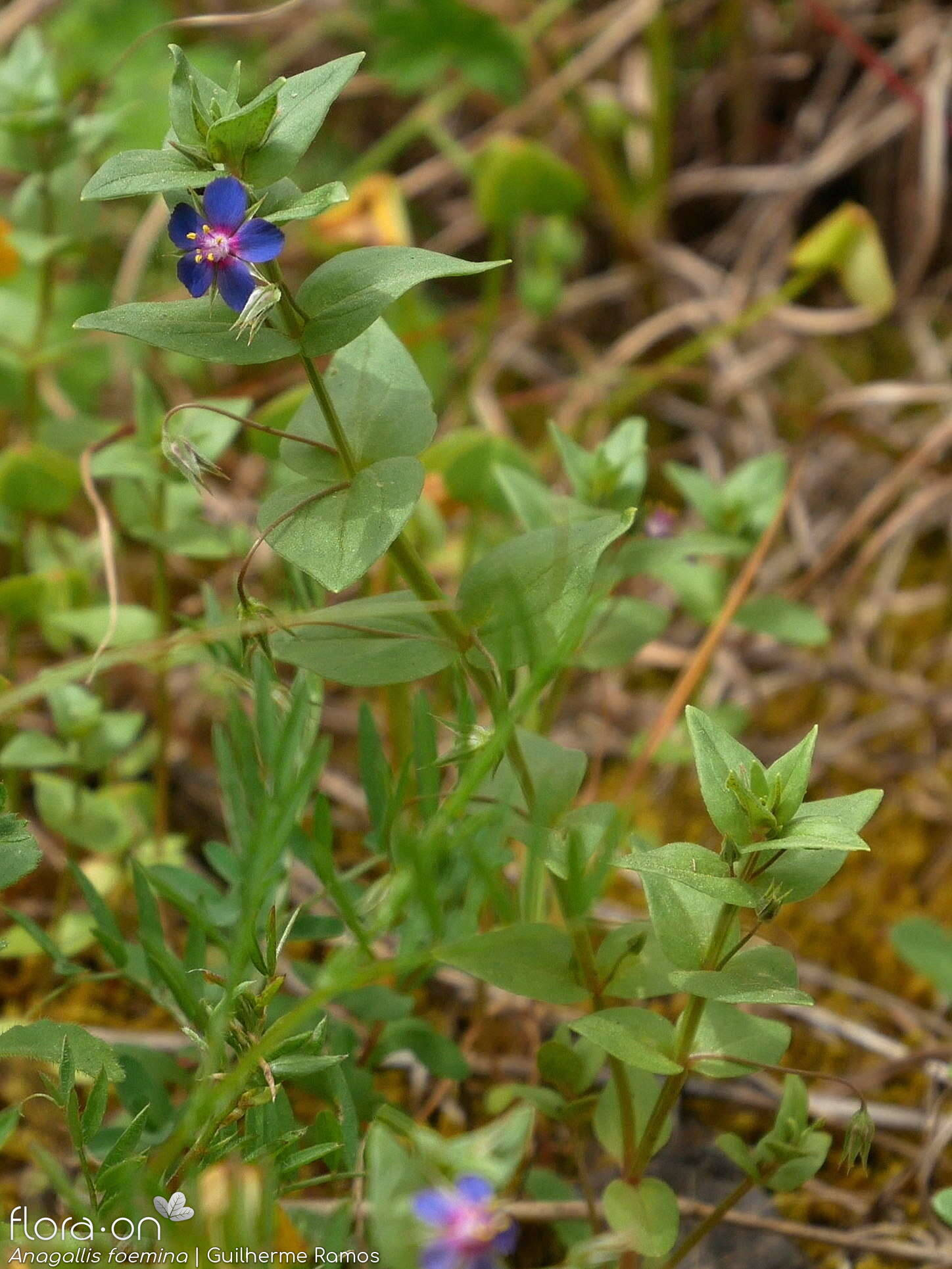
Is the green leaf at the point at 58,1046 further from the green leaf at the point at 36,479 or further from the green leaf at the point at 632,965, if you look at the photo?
the green leaf at the point at 36,479

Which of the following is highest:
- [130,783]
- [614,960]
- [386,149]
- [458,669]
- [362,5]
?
[362,5]

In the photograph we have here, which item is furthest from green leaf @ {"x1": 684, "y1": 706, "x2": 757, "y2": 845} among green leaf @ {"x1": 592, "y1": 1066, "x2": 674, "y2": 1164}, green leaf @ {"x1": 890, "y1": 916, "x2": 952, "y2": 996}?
green leaf @ {"x1": 890, "y1": 916, "x2": 952, "y2": 996}

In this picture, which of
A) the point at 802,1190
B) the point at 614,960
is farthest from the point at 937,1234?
the point at 614,960

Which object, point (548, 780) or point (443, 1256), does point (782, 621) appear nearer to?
point (548, 780)

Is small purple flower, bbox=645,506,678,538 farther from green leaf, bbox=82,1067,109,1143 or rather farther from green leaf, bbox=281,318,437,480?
green leaf, bbox=82,1067,109,1143

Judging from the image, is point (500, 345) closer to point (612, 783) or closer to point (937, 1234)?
point (612, 783)
